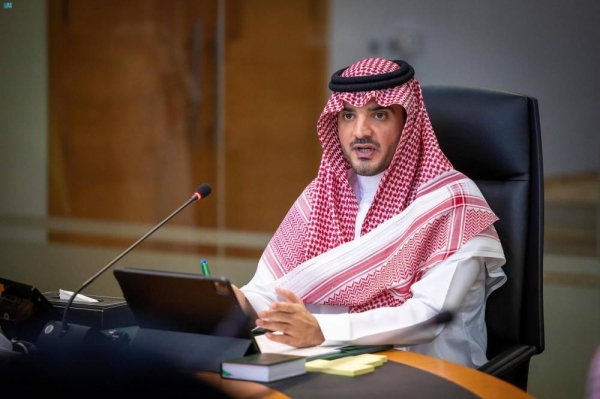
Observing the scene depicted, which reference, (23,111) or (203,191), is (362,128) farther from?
(23,111)

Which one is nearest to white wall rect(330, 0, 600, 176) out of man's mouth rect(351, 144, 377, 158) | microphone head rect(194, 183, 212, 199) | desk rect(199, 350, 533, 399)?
man's mouth rect(351, 144, 377, 158)

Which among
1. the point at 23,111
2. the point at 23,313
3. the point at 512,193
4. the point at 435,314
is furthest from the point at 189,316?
the point at 23,111

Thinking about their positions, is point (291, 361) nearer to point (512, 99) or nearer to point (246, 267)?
point (512, 99)

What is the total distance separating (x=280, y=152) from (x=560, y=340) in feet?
6.47

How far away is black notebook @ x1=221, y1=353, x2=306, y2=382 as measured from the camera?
1.51m

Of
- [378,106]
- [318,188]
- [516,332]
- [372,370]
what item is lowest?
[516,332]

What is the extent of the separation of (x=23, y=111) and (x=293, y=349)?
4.84 meters

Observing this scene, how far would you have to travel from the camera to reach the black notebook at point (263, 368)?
4.94 ft

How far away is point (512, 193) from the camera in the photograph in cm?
232

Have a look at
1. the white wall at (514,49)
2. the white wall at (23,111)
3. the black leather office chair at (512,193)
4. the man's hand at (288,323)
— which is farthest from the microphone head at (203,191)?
the white wall at (23,111)

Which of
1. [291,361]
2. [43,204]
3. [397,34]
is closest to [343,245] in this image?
[291,361]

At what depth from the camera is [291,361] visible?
5.08ft

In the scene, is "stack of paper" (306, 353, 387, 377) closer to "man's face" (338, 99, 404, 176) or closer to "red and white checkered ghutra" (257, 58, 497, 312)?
"red and white checkered ghutra" (257, 58, 497, 312)

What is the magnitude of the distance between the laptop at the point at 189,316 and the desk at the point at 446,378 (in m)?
0.06
